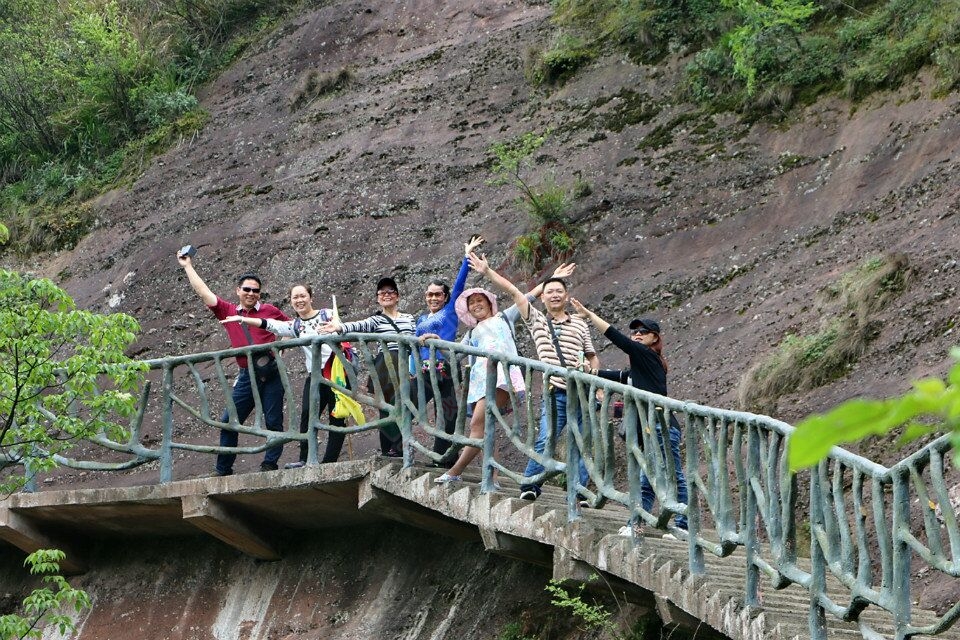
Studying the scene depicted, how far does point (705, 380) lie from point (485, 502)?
13.1ft

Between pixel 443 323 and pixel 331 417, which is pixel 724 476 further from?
pixel 331 417

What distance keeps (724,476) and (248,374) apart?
519cm

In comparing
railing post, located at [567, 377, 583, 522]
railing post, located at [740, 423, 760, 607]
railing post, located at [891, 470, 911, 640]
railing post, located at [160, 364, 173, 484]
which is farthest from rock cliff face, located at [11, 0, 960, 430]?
railing post, located at [891, 470, 911, 640]

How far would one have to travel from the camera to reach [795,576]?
639 centimetres

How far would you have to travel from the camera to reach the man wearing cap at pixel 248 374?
10.9 metres

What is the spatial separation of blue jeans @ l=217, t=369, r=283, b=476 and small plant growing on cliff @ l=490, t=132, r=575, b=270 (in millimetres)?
5659

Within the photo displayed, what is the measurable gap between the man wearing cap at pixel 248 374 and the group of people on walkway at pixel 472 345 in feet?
0.03

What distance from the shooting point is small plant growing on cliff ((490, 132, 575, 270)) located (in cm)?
1623

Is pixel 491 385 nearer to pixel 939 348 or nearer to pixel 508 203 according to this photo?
pixel 939 348

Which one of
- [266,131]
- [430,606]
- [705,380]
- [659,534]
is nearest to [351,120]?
[266,131]

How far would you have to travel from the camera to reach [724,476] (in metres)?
6.86

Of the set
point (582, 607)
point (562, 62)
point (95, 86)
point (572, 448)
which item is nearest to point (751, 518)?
point (582, 607)

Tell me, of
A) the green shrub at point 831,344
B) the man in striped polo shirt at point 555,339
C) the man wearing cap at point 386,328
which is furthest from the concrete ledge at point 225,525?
the green shrub at point 831,344

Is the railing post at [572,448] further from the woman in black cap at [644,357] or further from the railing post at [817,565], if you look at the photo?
the railing post at [817,565]
